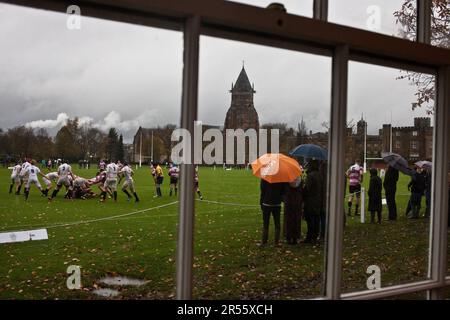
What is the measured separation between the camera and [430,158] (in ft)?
7.52

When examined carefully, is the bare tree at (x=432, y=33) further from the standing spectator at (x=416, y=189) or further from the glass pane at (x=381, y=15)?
the standing spectator at (x=416, y=189)

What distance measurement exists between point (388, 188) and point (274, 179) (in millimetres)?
1454

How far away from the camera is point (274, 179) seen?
4.66 m

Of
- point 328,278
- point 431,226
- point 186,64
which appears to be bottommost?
point 328,278

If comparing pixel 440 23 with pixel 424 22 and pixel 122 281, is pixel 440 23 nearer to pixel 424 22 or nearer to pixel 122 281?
pixel 424 22

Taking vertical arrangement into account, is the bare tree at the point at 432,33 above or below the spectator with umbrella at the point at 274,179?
above

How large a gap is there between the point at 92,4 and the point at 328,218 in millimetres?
1336

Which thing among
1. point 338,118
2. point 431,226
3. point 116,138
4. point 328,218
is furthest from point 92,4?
point 116,138

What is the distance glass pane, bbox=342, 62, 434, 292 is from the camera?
7.72 feet

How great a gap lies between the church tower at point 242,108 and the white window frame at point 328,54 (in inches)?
55.0

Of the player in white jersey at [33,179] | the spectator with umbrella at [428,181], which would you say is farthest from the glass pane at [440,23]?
the player in white jersey at [33,179]

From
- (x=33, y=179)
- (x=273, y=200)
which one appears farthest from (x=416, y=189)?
(x=33, y=179)

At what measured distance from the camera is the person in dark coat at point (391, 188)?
3155 millimetres
